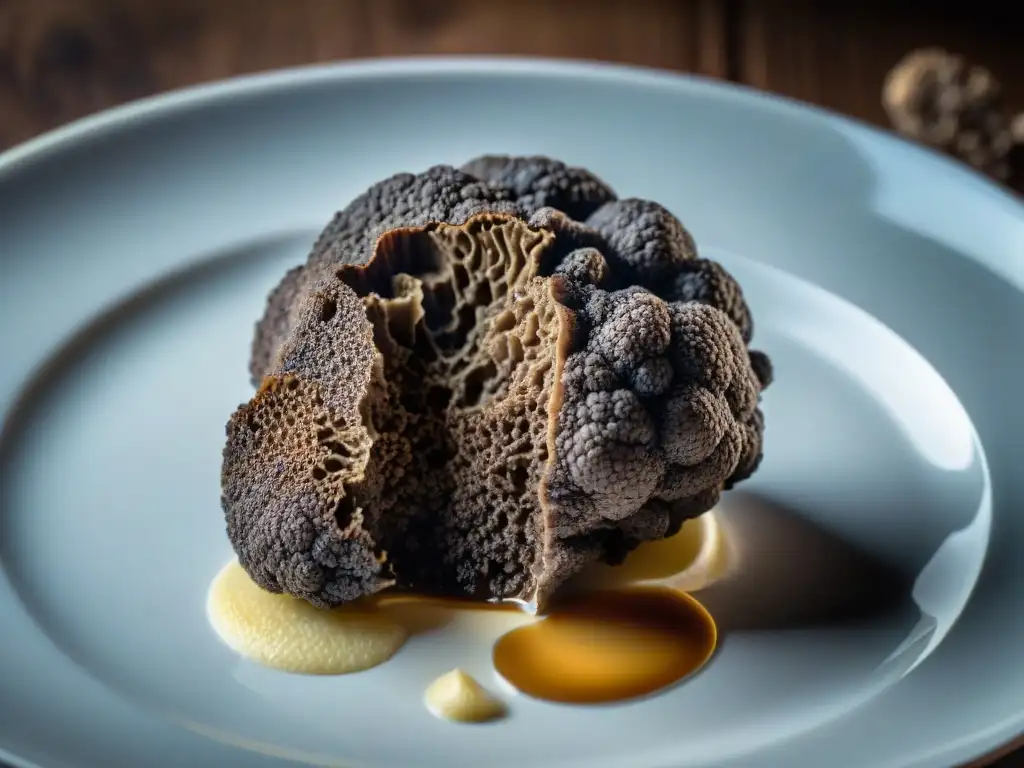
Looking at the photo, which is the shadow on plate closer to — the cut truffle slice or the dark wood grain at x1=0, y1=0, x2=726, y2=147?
the cut truffle slice

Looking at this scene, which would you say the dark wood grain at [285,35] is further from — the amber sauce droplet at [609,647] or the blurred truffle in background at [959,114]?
the amber sauce droplet at [609,647]

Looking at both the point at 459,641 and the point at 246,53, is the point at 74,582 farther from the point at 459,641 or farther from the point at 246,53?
the point at 246,53

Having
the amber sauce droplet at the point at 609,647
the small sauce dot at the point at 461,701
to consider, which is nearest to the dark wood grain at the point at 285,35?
the amber sauce droplet at the point at 609,647

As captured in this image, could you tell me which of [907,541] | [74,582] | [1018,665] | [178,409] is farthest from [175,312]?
[1018,665]

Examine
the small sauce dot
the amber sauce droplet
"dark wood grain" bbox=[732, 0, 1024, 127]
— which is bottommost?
the small sauce dot

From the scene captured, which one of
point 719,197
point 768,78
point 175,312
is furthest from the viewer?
point 768,78

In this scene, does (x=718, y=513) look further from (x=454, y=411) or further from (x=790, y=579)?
(x=454, y=411)

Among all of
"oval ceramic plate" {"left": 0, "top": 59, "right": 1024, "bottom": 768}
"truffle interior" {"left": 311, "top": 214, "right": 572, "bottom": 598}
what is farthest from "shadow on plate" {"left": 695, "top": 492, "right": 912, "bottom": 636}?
"truffle interior" {"left": 311, "top": 214, "right": 572, "bottom": 598}

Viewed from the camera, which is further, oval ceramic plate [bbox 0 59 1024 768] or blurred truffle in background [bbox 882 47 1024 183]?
blurred truffle in background [bbox 882 47 1024 183]
